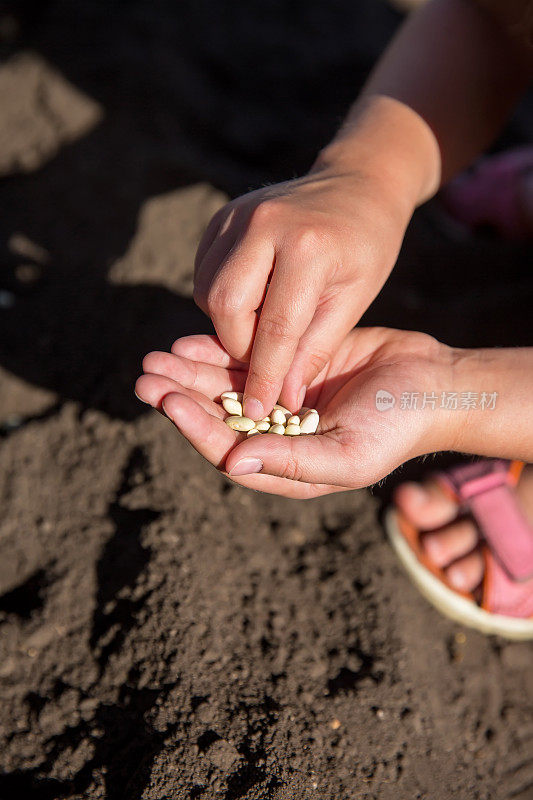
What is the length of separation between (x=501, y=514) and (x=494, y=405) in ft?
1.60

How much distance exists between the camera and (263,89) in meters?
2.72

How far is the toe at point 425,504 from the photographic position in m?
1.70

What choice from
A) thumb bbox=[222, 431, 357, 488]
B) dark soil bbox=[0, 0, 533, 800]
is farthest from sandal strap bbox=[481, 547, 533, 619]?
thumb bbox=[222, 431, 357, 488]

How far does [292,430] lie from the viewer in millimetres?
1235

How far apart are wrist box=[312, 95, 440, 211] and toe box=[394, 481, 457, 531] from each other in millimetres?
754

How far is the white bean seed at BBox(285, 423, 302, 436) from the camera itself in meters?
1.23

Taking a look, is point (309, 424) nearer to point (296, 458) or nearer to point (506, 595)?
point (296, 458)

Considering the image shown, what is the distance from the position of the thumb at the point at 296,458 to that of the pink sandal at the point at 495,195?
1.67 metres

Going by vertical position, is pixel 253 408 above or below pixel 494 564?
above

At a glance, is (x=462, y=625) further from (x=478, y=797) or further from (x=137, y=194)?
(x=137, y=194)

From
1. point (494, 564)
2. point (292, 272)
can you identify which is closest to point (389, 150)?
point (292, 272)

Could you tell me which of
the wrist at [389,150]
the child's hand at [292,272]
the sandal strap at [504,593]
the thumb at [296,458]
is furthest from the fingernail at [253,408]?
the sandal strap at [504,593]

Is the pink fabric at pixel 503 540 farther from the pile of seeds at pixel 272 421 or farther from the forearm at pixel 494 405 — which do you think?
the pile of seeds at pixel 272 421

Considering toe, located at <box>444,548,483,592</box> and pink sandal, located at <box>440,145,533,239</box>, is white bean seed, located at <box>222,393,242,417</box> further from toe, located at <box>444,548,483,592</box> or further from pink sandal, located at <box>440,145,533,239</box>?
pink sandal, located at <box>440,145,533,239</box>
